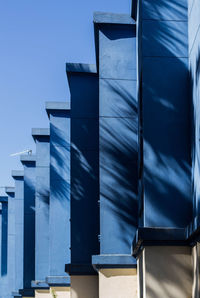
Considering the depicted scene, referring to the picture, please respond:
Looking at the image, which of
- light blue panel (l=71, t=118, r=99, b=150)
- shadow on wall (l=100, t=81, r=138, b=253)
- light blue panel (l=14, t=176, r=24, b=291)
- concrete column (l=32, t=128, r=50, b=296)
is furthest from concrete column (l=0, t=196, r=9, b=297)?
shadow on wall (l=100, t=81, r=138, b=253)

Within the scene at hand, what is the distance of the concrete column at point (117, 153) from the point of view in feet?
40.6

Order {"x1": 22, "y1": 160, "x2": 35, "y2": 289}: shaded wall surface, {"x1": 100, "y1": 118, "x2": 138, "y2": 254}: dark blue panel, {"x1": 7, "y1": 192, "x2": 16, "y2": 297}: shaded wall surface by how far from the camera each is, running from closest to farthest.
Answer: {"x1": 100, "y1": 118, "x2": 138, "y2": 254}: dark blue panel
{"x1": 22, "y1": 160, "x2": 35, "y2": 289}: shaded wall surface
{"x1": 7, "y1": 192, "x2": 16, "y2": 297}: shaded wall surface

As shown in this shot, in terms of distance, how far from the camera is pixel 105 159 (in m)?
13.1

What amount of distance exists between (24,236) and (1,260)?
462 inches

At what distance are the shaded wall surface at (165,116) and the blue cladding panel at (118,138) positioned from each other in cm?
277

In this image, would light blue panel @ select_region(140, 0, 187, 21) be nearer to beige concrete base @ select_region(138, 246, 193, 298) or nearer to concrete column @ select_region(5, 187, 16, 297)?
beige concrete base @ select_region(138, 246, 193, 298)

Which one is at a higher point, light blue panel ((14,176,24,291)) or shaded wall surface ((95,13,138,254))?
shaded wall surface ((95,13,138,254))

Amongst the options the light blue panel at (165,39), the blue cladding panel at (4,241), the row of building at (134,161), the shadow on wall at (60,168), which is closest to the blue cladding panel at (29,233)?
the row of building at (134,161)

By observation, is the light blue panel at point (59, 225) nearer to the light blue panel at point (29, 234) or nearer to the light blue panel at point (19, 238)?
the light blue panel at point (29, 234)

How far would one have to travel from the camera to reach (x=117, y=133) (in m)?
13.2

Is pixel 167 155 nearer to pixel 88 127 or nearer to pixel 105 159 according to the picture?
pixel 105 159

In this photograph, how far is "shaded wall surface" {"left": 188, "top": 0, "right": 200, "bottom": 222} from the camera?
926 cm

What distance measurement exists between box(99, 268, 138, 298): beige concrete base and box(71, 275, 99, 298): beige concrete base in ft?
10.0

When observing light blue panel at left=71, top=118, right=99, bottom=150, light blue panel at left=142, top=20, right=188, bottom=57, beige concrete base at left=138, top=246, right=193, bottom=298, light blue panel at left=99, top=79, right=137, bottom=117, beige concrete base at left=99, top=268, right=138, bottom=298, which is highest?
light blue panel at left=142, top=20, right=188, bottom=57
